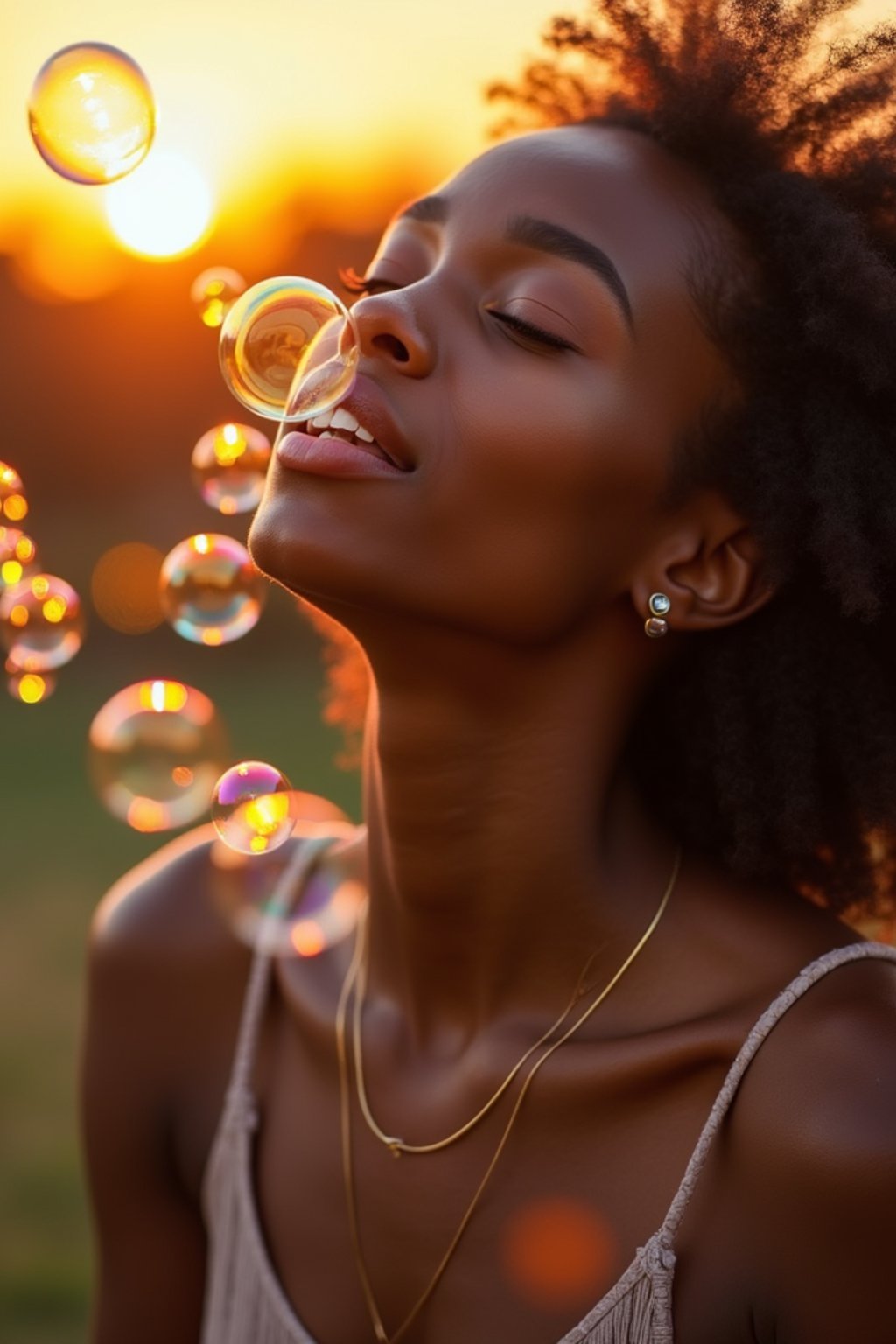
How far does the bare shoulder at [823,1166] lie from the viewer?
2311 mm

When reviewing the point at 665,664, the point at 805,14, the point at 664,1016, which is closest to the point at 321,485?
the point at 665,664

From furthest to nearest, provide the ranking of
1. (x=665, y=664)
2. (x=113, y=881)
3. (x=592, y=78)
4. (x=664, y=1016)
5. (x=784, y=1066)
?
(x=113, y=881)
(x=592, y=78)
(x=665, y=664)
(x=664, y=1016)
(x=784, y=1066)

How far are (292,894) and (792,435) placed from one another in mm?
1200

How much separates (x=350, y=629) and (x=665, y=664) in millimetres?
571

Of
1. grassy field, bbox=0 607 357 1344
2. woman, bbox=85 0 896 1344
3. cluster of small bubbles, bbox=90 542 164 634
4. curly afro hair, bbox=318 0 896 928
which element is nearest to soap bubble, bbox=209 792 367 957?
woman, bbox=85 0 896 1344

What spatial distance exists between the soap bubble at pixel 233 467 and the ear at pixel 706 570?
1069 mm

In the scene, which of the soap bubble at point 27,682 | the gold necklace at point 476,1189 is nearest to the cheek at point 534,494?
the gold necklace at point 476,1189

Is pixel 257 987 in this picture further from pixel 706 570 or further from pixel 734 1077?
pixel 706 570

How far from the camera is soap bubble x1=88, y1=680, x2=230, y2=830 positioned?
3273 mm

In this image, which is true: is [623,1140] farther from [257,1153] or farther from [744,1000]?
[257,1153]

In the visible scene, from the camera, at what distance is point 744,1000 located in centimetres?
256

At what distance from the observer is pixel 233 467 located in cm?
346

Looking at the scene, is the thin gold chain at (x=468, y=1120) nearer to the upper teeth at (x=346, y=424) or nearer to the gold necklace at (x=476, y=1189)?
the gold necklace at (x=476, y=1189)

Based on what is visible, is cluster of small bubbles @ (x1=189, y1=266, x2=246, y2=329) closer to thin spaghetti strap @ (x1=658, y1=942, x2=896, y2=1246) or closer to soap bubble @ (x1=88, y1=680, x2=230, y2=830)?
soap bubble @ (x1=88, y1=680, x2=230, y2=830)
